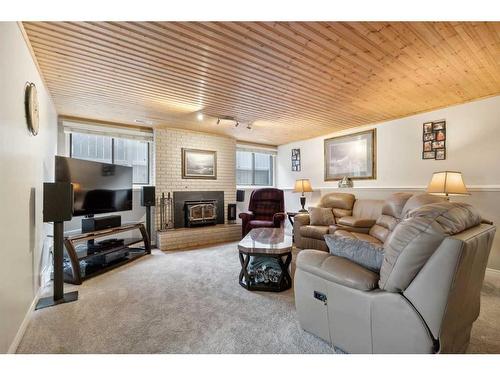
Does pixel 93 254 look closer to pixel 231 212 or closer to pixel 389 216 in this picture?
pixel 231 212

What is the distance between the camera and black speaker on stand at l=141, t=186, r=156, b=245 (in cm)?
419

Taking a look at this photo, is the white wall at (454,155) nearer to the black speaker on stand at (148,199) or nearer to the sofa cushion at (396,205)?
the sofa cushion at (396,205)

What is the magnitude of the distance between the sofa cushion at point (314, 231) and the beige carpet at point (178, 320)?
1.63 meters

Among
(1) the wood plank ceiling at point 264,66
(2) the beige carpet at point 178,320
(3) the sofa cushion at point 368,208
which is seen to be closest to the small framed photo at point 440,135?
(1) the wood plank ceiling at point 264,66

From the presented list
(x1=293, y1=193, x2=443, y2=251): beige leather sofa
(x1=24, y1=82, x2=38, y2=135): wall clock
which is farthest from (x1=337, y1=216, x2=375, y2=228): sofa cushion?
(x1=24, y1=82, x2=38, y2=135): wall clock

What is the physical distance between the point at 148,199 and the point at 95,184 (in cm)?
100

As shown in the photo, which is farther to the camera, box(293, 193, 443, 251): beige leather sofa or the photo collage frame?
the photo collage frame

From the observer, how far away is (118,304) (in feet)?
7.44

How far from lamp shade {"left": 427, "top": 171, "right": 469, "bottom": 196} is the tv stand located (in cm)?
439

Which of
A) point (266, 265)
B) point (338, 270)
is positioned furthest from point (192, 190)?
point (338, 270)

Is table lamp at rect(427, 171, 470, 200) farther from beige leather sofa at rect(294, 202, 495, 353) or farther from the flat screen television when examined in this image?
the flat screen television

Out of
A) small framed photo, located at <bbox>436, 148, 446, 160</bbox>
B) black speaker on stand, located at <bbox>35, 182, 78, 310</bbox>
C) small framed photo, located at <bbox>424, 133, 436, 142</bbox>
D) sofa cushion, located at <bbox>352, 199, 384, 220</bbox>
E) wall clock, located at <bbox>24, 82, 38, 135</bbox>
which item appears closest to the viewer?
wall clock, located at <bbox>24, 82, 38, 135</bbox>
